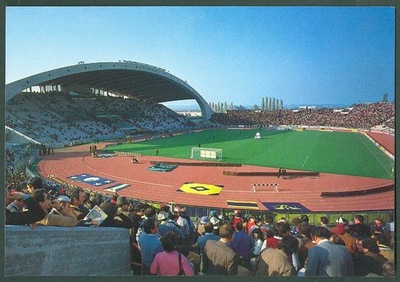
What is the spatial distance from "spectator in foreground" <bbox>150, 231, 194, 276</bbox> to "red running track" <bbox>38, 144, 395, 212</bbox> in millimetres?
5544

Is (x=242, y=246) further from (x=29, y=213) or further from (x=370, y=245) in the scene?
(x=29, y=213)

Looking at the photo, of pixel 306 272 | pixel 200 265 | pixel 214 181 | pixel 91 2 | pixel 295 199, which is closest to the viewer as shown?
pixel 306 272

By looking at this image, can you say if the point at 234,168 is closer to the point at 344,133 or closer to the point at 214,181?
the point at 214,181

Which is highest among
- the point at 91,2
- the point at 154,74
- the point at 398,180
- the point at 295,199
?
the point at 154,74

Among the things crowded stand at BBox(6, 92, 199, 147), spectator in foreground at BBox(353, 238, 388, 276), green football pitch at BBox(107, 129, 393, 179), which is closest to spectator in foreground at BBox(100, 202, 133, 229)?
spectator in foreground at BBox(353, 238, 388, 276)

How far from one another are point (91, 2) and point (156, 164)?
11539 mm

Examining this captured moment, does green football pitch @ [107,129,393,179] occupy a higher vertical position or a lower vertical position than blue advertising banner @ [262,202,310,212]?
higher

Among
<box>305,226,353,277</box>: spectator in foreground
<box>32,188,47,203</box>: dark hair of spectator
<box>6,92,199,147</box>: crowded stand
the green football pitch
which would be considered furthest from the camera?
<box>6,92,199,147</box>: crowded stand

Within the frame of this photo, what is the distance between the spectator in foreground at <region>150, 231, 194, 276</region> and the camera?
3.54m

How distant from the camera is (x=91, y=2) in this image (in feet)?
16.4

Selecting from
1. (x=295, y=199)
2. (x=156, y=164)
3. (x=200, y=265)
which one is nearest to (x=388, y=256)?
(x=200, y=265)

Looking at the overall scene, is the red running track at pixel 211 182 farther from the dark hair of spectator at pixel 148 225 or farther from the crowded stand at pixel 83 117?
the dark hair of spectator at pixel 148 225

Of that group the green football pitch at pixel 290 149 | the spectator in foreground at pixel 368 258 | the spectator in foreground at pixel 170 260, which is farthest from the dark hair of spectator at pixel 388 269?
the green football pitch at pixel 290 149

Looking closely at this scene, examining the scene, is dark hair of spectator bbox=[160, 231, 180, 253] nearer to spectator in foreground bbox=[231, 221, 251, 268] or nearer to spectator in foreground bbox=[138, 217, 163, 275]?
spectator in foreground bbox=[138, 217, 163, 275]
